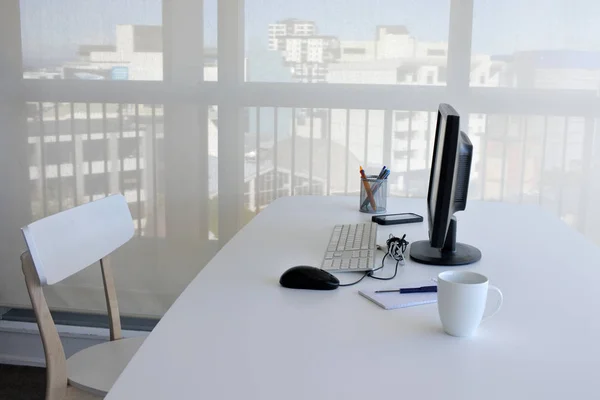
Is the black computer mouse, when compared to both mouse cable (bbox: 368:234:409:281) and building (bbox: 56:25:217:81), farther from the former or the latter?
building (bbox: 56:25:217:81)

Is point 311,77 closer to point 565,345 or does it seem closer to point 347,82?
point 347,82

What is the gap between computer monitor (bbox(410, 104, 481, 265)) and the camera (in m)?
1.37

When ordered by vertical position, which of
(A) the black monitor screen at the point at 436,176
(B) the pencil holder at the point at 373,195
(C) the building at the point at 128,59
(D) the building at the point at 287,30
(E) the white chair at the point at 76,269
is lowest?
(E) the white chair at the point at 76,269

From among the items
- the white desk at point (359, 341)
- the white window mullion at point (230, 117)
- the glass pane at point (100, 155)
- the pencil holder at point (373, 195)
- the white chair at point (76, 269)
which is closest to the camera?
the white desk at point (359, 341)

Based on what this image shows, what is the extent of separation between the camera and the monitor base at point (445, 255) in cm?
157

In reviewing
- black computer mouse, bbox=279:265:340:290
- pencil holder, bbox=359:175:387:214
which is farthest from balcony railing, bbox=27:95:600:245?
black computer mouse, bbox=279:265:340:290

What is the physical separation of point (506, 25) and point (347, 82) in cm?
65

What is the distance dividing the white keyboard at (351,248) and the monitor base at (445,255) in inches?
4.2

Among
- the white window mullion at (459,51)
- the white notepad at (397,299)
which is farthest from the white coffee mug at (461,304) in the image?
the white window mullion at (459,51)

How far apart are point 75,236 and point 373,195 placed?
0.93 metres

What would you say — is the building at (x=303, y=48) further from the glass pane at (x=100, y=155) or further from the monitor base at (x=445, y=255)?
the monitor base at (x=445, y=255)

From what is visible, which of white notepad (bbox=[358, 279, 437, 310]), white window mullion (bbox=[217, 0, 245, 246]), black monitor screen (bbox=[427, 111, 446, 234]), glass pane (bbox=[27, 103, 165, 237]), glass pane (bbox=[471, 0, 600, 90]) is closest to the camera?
white notepad (bbox=[358, 279, 437, 310])

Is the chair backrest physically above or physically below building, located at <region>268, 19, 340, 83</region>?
below

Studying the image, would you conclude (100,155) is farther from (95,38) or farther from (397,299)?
(397,299)
